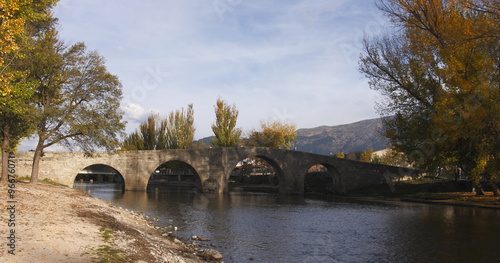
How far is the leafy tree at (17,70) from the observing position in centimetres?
1318

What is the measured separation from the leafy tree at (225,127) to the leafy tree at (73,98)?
28.1 m

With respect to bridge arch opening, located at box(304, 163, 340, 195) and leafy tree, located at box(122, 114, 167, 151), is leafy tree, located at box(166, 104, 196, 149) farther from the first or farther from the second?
bridge arch opening, located at box(304, 163, 340, 195)

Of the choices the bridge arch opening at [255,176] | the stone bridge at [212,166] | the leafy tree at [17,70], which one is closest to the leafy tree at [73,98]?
the leafy tree at [17,70]

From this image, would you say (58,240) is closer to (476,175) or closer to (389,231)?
(389,231)

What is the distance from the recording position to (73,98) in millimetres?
25797

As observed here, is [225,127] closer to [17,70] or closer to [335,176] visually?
[335,176]

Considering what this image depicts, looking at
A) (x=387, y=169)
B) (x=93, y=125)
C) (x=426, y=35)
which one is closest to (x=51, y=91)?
(x=93, y=125)

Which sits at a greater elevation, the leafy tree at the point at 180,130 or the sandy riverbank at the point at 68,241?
the leafy tree at the point at 180,130

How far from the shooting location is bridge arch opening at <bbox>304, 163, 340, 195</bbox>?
47550 millimetres

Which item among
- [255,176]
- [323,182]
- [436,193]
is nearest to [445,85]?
[436,193]

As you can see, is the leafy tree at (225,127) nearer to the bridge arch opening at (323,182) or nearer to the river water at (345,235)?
the bridge arch opening at (323,182)

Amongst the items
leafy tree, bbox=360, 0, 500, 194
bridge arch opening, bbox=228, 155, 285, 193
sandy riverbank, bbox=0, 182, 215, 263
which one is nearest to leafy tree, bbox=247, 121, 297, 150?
bridge arch opening, bbox=228, 155, 285, 193

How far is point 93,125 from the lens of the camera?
25453 millimetres

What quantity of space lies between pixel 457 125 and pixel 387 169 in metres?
26.9
